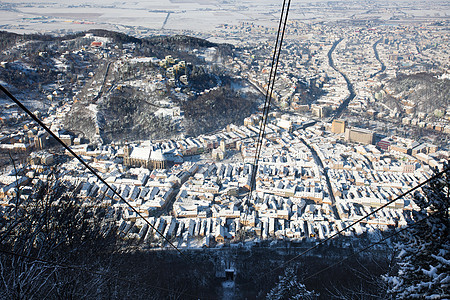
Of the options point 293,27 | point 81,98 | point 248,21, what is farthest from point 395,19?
point 81,98

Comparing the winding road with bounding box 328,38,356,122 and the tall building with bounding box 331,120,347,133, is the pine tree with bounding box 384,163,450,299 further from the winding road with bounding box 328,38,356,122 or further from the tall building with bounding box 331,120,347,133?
the winding road with bounding box 328,38,356,122

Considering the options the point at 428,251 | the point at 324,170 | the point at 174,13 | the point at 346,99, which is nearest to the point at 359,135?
the point at 324,170

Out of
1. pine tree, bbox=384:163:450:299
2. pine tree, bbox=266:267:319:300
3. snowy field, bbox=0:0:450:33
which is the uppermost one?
snowy field, bbox=0:0:450:33

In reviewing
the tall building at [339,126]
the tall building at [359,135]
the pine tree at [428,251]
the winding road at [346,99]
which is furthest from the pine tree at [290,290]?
the winding road at [346,99]

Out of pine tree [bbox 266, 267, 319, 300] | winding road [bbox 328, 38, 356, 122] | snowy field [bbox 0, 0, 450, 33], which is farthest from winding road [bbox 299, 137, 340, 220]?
snowy field [bbox 0, 0, 450, 33]

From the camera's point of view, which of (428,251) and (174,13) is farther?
(174,13)

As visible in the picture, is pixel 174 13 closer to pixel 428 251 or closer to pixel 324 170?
pixel 324 170

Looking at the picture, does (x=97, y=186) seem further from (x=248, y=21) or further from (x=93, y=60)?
(x=248, y=21)
